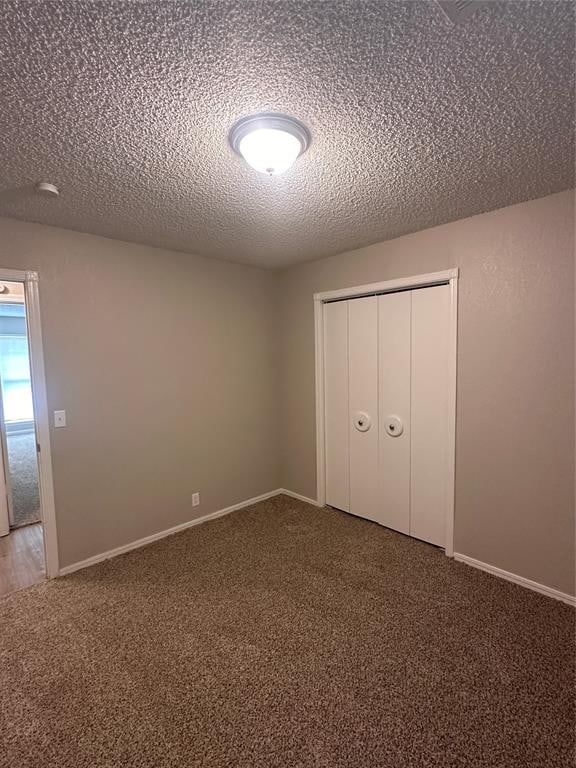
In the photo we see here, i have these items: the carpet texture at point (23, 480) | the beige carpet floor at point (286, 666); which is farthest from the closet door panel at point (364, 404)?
the carpet texture at point (23, 480)

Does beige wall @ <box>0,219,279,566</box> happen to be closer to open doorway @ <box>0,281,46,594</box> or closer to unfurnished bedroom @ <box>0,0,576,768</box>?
unfurnished bedroom @ <box>0,0,576,768</box>

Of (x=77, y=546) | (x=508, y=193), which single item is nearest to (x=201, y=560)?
(x=77, y=546)

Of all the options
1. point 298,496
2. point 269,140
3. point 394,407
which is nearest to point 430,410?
point 394,407

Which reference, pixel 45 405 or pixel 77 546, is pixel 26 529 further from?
pixel 45 405

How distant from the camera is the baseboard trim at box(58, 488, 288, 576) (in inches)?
105

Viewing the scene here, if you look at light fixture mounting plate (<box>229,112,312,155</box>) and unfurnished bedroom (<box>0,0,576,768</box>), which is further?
light fixture mounting plate (<box>229,112,312,155</box>)

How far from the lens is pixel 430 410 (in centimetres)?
281

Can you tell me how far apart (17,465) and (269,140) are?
5.71 metres

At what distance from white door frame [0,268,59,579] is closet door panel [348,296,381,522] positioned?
2.40 metres

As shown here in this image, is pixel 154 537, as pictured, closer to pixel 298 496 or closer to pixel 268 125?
pixel 298 496

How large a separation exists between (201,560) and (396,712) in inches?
64.2

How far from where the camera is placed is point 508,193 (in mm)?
2117

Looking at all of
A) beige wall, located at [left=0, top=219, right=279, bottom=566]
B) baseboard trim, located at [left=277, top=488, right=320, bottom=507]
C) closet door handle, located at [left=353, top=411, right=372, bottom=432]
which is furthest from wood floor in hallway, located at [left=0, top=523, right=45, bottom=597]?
closet door handle, located at [left=353, top=411, right=372, bottom=432]

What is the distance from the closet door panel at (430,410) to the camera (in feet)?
8.89
